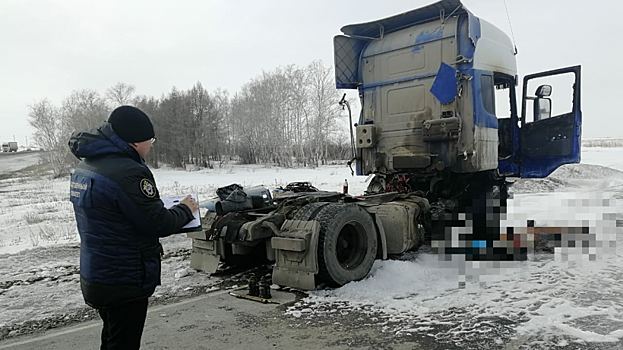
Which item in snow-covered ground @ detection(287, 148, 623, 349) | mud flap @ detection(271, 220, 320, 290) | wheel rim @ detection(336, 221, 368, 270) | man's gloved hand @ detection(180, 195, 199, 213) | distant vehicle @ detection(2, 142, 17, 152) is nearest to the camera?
man's gloved hand @ detection(180, 195, 199, 213)

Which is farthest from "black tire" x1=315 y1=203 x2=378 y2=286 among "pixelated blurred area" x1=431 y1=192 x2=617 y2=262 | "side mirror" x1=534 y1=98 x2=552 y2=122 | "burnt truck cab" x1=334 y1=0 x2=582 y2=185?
"side mirror" x1=534 y1=98 x2=552 y2=122

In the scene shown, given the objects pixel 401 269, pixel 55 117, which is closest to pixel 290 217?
pixel 401 269

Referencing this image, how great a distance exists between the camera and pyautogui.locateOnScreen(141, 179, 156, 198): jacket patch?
97.2 inches

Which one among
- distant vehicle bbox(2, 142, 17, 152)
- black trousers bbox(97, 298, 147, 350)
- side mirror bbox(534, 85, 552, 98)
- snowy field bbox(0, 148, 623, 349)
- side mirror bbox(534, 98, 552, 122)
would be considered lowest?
snowy field bbox(0, 148, 623, 349)

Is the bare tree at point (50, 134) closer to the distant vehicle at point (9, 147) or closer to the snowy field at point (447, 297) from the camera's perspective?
the snowy field at point (447, 297)

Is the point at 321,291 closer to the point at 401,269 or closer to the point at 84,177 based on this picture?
the point at 401,269

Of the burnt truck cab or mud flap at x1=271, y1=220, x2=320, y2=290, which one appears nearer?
mud flap at x1=271, y1=220, x2=320, y2=290

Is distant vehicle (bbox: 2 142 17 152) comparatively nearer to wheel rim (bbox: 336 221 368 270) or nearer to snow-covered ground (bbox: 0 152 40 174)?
snow-covered ground (bbox: 0 152 40 174)

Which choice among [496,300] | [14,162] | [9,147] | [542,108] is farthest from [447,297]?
[9,147]

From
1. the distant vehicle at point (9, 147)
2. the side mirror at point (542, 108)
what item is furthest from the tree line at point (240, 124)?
the distant vehicle at point (9, 147)

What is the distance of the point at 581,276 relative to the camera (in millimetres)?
5082

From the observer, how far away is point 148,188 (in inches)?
98.3

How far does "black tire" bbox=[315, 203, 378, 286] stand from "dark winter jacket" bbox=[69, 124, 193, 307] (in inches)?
93.2

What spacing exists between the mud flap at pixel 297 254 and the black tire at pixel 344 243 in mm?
104
